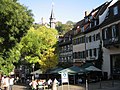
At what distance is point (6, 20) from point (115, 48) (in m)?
23.8

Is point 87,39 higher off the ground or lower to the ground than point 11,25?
higher

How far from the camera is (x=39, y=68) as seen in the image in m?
68.8

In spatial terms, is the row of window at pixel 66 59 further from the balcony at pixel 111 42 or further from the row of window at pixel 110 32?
the balcony at pixel 111 42

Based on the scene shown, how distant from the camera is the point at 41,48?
213 feet

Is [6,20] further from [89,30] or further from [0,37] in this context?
[89,30]

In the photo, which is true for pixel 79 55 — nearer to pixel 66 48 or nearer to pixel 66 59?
pixel 66 59

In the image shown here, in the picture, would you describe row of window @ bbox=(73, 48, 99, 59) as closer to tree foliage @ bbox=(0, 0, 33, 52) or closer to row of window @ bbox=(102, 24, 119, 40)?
row of window @ bbox=(102, 24, 119, 40)

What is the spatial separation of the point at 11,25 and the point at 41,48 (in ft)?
136

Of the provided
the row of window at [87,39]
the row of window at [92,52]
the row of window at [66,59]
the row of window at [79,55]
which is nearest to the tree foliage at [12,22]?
the row of window at [87,39]

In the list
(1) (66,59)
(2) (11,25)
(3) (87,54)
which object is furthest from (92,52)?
(2) (11,25)

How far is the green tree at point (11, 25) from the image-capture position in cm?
2317

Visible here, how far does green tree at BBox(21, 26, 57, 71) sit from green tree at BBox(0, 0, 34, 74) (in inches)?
1419

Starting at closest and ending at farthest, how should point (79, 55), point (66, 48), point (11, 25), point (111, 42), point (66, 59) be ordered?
1. point (11, 25)
2. point (111, 42)
3. point (79, 55)
4. point (66, 59)
5. point (66, 48)

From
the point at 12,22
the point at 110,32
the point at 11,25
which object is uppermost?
the point at 110,32
